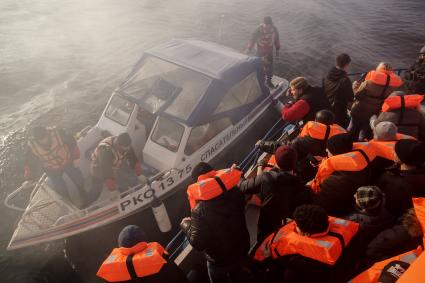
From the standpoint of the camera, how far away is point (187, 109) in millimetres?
6887

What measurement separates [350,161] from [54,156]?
495 cm

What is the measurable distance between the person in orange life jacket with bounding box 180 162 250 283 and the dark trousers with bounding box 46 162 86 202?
11.0ft

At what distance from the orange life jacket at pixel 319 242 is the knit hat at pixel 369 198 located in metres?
0.32

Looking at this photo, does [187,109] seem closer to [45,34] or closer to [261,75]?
[261,75]

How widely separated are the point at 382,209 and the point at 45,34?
1861cm

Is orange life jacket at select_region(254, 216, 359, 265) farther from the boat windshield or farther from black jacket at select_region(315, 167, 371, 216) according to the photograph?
the boat windshield

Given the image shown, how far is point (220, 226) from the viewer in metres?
3.76

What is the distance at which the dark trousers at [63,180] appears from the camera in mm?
6227

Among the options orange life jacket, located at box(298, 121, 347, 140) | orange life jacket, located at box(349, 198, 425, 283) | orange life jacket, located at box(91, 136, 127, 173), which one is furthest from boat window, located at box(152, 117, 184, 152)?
orange life jacket, located at box(349, 198, 425, 283)

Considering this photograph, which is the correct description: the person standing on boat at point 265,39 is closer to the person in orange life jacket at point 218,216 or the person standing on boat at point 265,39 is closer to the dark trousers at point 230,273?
the person in orange life jacket at point 218,216

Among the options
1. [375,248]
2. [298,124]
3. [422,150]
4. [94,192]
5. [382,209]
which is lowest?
[94,192]

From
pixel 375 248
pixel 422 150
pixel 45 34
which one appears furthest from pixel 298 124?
pixel 45 34

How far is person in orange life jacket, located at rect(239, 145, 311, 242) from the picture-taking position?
4.02 m

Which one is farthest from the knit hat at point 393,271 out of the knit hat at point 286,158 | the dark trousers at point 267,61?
the dark trousers at point 267,61
